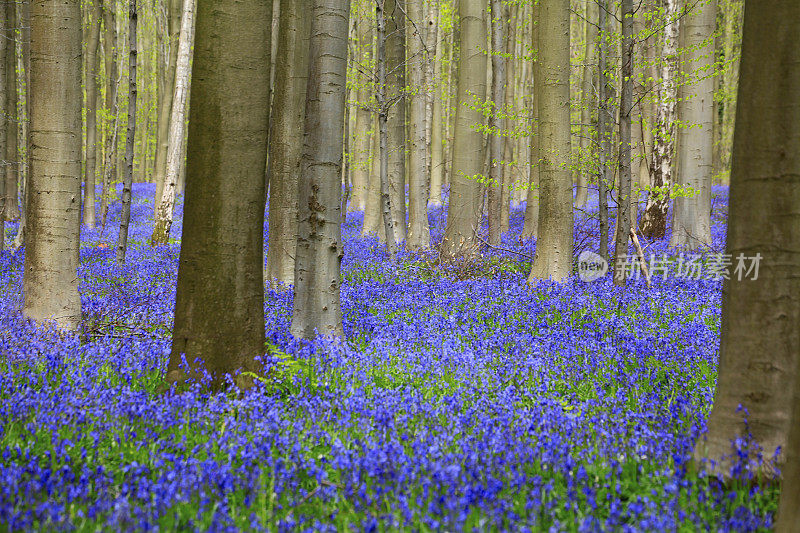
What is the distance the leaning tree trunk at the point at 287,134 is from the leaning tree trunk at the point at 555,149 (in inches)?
147

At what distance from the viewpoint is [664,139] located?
14.0 metres

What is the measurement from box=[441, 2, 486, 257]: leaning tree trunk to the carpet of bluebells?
471cm

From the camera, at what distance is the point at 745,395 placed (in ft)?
10.8

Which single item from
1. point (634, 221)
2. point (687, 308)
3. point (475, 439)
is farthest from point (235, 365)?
point (634, 221)

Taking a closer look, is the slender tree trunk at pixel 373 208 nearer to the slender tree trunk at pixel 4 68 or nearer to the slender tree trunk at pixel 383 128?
the slender tree trunk at pixel 383 128

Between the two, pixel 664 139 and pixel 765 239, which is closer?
pixel 765 239

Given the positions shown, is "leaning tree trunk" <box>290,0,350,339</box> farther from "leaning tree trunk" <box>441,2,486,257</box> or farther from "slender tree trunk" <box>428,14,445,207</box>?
"slender tree trunk" <box>428,14,445,207</box>

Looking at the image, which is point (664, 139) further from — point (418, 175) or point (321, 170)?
point (321, 170)

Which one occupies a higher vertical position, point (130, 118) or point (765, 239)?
point (130, 118)

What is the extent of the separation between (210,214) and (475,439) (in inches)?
97.4

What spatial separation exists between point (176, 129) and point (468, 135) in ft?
26.1

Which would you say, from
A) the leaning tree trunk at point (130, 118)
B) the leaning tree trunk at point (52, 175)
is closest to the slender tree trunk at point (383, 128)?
the leaning tree trunk at point (130, 118)

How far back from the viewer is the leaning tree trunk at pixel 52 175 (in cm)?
657

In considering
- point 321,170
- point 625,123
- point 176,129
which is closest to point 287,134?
point 321,170
